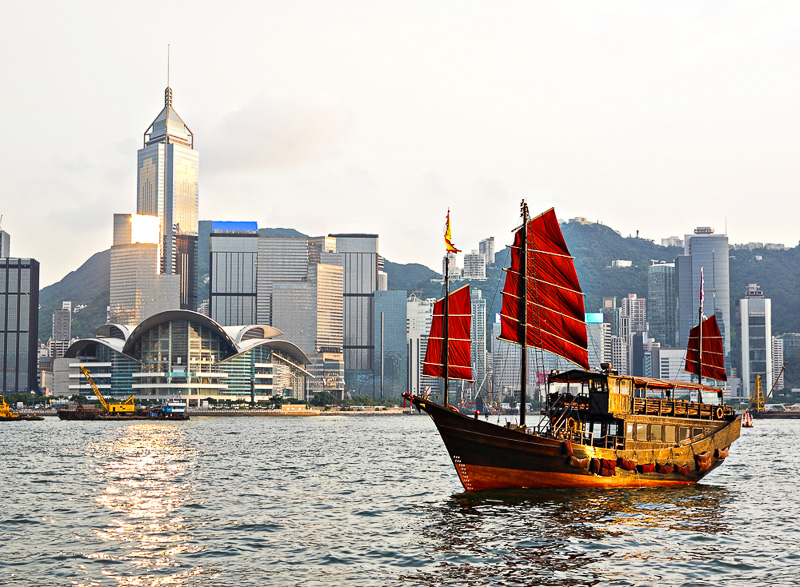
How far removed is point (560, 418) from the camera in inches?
1983

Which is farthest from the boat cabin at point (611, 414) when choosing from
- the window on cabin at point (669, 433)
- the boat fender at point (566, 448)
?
the boat fender at point (566, 448)

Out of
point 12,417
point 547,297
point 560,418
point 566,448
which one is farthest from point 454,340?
point 12,417

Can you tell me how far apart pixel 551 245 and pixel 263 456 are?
3818 cm

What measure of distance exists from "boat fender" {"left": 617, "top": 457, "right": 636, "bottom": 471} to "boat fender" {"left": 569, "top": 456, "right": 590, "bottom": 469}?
262 centimetres

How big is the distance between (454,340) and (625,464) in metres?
12.0

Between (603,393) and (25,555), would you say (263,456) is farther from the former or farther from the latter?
(25,555)

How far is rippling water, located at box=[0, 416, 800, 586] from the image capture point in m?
30.2

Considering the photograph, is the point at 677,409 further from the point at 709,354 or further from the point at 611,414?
the point at 709,354

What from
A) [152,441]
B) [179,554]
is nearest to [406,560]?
[179,554]

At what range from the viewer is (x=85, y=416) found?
18512 cm

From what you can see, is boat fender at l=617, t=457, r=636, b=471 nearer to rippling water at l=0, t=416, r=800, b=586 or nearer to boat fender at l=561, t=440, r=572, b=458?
rippling water at l=0, t=416, r=800, b=586

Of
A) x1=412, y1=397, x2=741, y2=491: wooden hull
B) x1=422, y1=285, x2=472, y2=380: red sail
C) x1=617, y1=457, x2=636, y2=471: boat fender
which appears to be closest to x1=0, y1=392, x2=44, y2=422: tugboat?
x1=422, y1=285, x2=472, y2=380: red sail

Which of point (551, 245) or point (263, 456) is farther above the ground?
point (551, 245)

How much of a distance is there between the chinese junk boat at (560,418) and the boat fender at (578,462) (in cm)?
5
